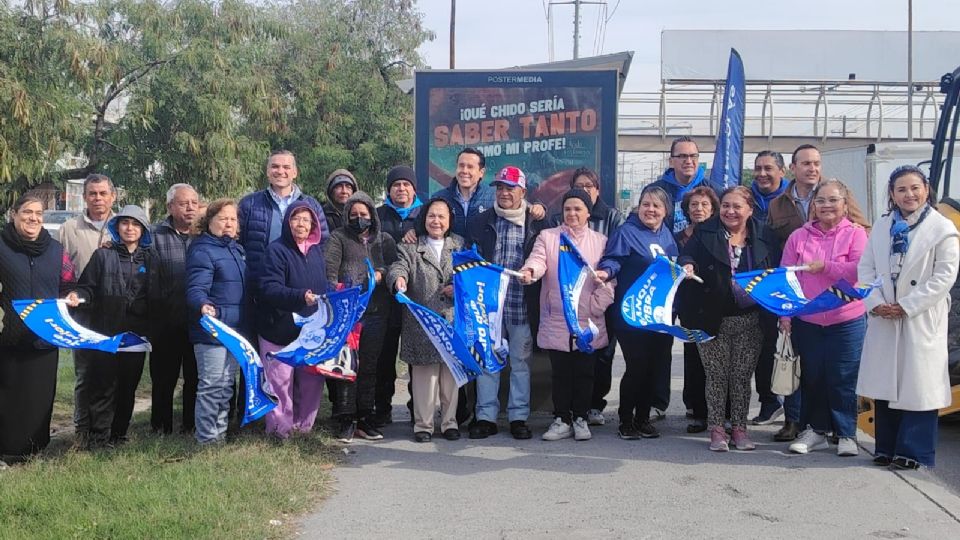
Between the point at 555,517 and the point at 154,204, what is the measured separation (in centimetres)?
1480

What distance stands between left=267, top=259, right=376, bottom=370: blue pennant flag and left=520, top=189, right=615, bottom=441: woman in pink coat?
1.28 meters

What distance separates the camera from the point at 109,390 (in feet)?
22.7

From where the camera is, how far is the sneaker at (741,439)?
7.11 m

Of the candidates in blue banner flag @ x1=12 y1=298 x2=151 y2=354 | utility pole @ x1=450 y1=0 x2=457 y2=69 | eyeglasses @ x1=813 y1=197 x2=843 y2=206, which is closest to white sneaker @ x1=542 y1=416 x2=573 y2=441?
eyeglasses @ x1=813 y1=197 x2=843 y2=206

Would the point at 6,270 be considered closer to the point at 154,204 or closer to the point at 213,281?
the point at 213,281

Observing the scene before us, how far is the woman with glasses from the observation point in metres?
6.82

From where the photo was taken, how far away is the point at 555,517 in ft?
18.1

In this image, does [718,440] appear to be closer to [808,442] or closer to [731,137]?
[808,442]

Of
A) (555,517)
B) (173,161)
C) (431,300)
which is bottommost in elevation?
(555,517)

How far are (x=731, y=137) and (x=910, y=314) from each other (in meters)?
3.64

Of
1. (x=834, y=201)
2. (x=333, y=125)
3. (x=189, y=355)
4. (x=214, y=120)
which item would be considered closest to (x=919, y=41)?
(x=333, y=125)

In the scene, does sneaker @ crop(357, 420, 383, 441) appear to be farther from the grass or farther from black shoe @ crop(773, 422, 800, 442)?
black shoe @ crop(773, 422, 800, 442)

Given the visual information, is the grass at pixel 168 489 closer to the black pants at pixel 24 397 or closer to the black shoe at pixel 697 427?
the black pants at pixel 24 397

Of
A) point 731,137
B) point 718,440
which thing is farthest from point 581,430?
point 731,137
